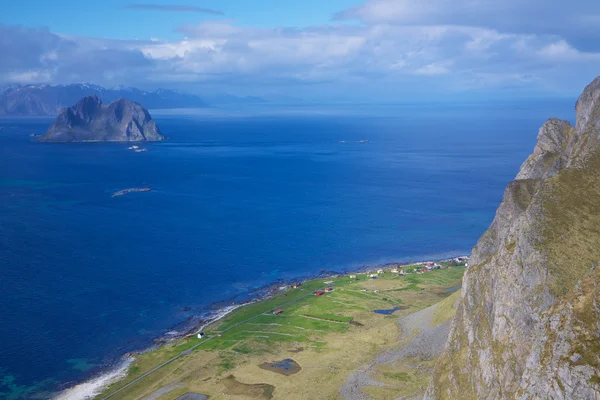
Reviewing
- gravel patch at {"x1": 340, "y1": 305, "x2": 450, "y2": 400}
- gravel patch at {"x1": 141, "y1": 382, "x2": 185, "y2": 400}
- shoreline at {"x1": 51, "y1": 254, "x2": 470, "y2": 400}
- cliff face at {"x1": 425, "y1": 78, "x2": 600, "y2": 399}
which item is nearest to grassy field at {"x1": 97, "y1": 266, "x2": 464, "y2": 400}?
gravel patch at {"x1": 141, "y1": 382, "x2": 185, "y2": 400}

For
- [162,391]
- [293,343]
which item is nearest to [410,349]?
[293,343]

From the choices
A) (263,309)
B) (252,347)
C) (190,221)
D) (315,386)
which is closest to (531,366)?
(315,386)

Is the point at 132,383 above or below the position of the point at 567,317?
below

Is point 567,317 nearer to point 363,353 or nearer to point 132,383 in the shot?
point 363,353

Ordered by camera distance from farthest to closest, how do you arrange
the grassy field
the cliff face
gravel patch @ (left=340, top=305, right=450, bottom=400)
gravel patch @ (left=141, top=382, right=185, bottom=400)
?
the grassy field < gravel patch @ (left=141, top=382, right=185, bottom=400) < gravel patch @ (left=340, top=305, right=450, bottom=400) < the cliff face

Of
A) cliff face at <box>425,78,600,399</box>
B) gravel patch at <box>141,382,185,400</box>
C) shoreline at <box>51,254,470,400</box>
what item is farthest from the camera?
shoreline at <box>51,254,470,400</box>

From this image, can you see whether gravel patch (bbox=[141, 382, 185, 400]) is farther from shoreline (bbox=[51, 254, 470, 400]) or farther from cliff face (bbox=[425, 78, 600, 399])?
cliff face (bbox=[425, 78, 600, 399])

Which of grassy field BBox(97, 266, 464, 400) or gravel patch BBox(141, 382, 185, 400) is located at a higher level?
grassy field BBox(97, 266, 464, 400)

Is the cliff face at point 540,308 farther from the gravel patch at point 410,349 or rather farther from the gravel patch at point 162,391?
the gravel patch at point 162,391
